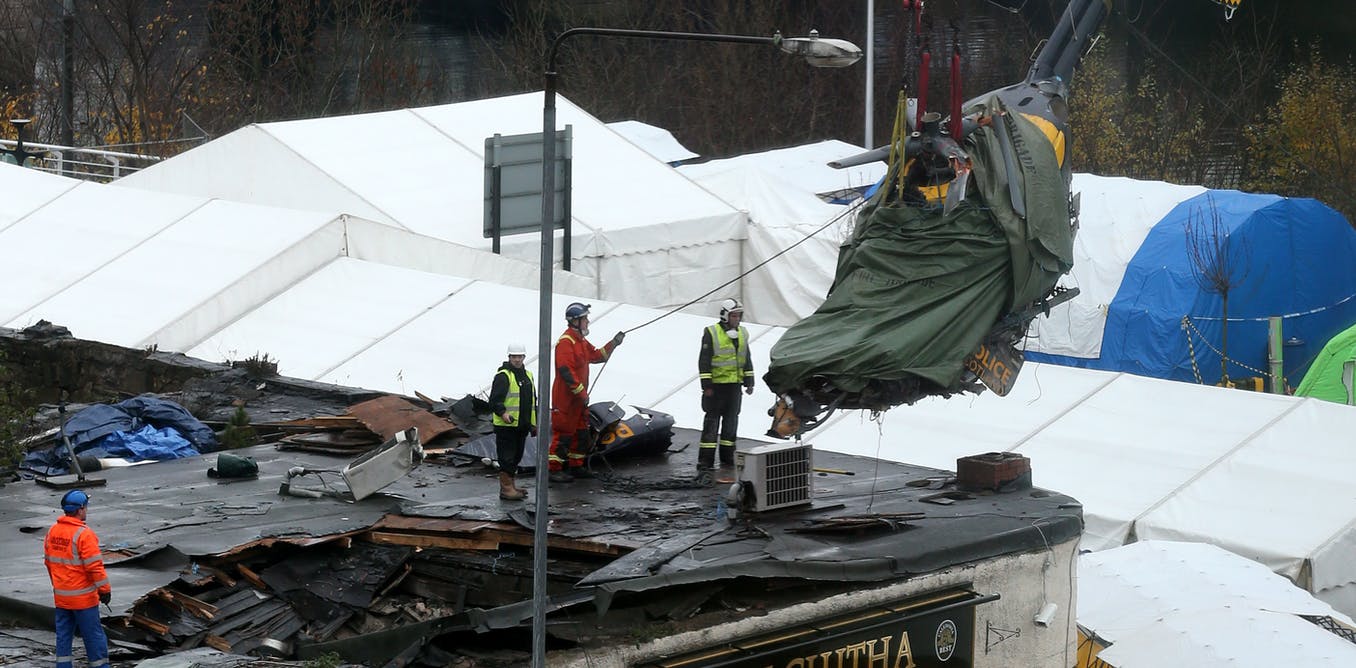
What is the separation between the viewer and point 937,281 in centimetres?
→ 1489

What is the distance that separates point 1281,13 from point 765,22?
19.3 meters

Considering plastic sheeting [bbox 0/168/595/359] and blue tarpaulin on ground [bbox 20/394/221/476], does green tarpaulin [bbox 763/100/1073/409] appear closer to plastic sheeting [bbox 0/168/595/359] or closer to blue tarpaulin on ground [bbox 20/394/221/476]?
blue tarpaulin on ground [bbox 20/394/221/476]

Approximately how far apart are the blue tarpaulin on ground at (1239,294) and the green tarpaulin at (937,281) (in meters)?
16.4

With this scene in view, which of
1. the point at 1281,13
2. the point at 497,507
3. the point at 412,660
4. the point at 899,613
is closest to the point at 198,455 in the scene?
the point at 497,507

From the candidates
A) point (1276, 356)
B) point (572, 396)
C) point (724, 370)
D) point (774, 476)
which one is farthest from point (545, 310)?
point (1276, 356)

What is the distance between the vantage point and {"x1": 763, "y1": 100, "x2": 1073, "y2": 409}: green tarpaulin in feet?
47.4

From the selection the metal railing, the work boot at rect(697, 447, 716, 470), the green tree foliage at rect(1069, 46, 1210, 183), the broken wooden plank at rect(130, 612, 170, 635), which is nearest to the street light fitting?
the broken wooden plank at rect(130, 612, 170, 635)

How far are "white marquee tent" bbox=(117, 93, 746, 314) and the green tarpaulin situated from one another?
15.2 m

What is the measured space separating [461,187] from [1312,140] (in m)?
28.0

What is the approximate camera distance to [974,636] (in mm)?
14914

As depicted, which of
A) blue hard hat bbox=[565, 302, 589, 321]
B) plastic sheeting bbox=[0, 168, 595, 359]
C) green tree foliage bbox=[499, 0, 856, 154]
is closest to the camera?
blue hard hat bbox=[565, 302, 589, 321]

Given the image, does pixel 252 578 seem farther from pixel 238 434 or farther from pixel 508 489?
pixel 238 434

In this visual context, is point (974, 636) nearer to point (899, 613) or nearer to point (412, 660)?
point (899, 613)

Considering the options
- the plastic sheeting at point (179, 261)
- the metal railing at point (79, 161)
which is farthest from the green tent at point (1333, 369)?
the metal railing at point (79, 161)
